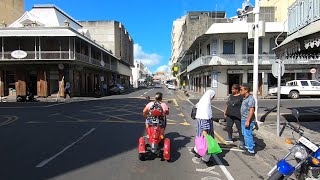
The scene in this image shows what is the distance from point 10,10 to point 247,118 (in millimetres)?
57519

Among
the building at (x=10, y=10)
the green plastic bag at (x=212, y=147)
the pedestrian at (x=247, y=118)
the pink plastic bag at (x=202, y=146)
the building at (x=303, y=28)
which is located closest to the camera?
the green plastic bag at (x=212, y=147)

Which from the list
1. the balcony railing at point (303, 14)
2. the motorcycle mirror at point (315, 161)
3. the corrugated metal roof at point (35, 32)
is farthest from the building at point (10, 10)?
the motorcycle mirror at point (315, 161)

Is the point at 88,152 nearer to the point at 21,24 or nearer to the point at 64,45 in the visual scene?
the point at 64,45

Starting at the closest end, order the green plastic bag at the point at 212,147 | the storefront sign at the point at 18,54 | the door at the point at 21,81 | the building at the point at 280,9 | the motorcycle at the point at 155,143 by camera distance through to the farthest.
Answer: the green plastic bag at the point at 212,147, the motorcycle at the point at 155,143, the storefront sign at the point at 18,54, the door at the point at 21,81, the building at the point at 280,9

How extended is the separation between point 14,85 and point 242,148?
35.7 m

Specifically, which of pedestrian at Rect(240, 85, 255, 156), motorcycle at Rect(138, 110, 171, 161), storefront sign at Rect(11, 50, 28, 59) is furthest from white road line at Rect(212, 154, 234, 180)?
storefront sign at Rect(11, 50, 28, 59)

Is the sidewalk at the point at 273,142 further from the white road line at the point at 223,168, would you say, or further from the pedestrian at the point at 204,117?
the pedestrian at the point at 204,117

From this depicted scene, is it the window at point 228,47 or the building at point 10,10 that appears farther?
the building at point 10,10

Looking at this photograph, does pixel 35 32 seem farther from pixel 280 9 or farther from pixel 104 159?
pixel 104 159

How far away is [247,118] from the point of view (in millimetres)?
7816

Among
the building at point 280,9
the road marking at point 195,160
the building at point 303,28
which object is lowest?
the road marking at point 195,160

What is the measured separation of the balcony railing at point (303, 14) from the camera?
26.8ft

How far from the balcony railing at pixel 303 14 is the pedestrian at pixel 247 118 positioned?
254 centimetres

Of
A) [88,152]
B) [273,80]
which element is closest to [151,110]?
[88,152]
